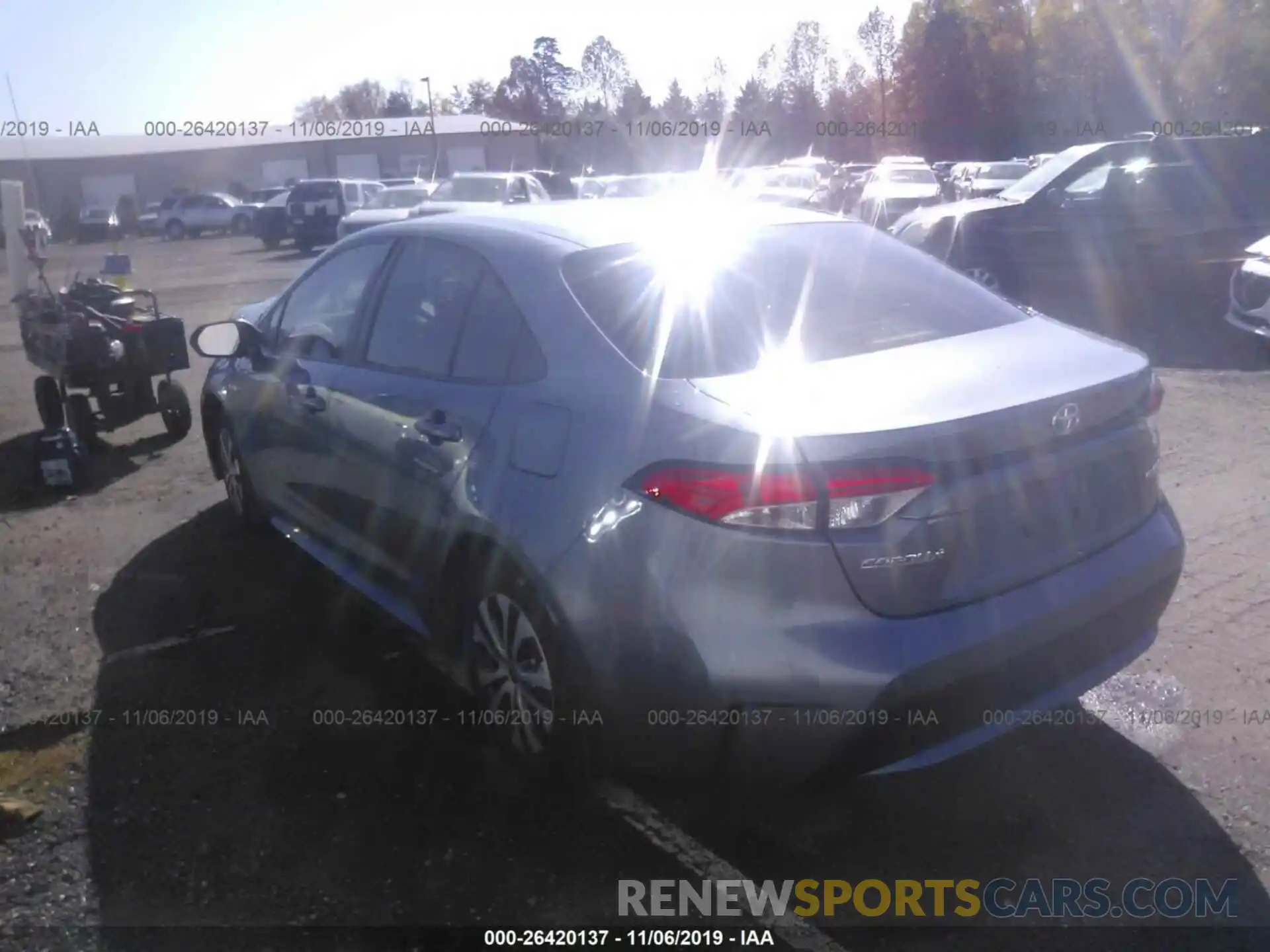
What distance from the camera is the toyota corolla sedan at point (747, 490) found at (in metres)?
2.99

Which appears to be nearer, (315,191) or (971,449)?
(971,449)

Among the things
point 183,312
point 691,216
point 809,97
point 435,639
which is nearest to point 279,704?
point 435,639

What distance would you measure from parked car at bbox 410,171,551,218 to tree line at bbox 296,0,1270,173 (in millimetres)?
8768

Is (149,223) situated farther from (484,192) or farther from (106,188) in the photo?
(484,192)

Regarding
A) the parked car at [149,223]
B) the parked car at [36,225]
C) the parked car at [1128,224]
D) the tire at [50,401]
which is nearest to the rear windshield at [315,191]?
the parked car at [149,223]

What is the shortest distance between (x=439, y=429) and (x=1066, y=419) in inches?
75.6

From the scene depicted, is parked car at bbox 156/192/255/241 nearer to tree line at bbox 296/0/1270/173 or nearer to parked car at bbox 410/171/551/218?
tree line at bbox 296/0/1270/173

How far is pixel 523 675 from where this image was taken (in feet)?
12.1

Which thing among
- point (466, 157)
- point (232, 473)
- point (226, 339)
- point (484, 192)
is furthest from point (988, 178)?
point (466, 157)

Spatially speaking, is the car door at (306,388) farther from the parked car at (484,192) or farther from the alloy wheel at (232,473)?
the parked car at (484,192)

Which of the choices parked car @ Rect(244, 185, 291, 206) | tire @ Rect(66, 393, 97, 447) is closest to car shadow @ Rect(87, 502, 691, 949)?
tire @ Rect(66, 393, 97, 447)

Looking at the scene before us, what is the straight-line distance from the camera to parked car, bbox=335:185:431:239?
24.2 meters

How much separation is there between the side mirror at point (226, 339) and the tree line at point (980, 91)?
967 inches

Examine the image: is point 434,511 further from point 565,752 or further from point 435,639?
point 565,752
